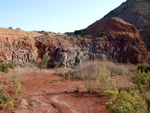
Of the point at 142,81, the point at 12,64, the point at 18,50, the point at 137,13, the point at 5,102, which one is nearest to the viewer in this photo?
the point at 5,102

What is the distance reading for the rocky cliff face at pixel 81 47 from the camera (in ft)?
53.7

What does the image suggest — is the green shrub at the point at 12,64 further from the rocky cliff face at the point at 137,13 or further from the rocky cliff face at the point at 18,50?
the rocky cliff face at the point at 137,13

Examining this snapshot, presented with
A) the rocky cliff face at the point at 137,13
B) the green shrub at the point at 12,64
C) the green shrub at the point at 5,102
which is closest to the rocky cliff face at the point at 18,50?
the green shrub at the point at 12,64

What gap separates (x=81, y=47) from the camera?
20.1 m

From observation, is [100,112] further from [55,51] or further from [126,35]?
[126,35]

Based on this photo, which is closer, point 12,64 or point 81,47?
point 12,64

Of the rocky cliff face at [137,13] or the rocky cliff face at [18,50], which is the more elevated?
the rocky cliff face at [137,13]

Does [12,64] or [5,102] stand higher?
[12,64]

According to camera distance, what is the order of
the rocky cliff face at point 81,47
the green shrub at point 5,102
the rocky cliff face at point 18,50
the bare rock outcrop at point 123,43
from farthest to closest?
the bare rock outcrop at point 123,43
the rocky cliff face at point 81,47
the rocky cliff face at point 18,50
the green shrub at point 5,102

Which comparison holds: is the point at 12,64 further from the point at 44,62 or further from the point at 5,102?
the point at 5,102

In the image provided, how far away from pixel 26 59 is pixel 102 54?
1050cm

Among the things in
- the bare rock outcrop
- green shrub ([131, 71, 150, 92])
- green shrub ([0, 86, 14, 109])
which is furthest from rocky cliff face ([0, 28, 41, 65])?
green shrub ([131, 71, 150, 92])

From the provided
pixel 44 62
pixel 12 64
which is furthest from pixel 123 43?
pixel 12 64

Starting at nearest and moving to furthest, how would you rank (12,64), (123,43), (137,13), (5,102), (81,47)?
(5,102) < (12,64) < (81,47) < (123,43) < (137,13)
